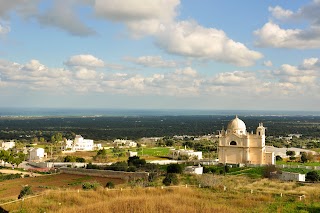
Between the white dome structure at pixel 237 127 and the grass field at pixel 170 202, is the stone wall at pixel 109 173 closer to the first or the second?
the grass field at pixel 170 202

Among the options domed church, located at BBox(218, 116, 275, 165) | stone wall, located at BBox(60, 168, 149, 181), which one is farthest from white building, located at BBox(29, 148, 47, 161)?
domed church, located at BBox(218, 116, 275, 165)

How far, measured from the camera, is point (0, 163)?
54.2m

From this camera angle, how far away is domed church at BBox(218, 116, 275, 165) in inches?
1775

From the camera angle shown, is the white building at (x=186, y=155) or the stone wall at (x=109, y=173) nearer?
the stone wall at (x=109, y=173)

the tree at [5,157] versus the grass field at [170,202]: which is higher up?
the grass field at [170,202]

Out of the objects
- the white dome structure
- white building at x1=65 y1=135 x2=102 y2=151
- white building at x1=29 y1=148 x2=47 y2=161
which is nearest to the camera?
the white dome structure

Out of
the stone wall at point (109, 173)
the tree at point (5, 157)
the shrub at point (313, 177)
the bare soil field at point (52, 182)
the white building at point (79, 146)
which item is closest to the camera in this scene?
the bare soil field at point (52, 182)

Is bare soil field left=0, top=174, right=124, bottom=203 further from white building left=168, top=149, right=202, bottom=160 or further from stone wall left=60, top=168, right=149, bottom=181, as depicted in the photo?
white building left=168, top=149, right=202, bottom=160

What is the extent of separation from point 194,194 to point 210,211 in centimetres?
540

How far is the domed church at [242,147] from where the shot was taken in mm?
45094

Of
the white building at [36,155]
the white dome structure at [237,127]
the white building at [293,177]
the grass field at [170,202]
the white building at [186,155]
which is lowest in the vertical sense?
the white building at [36,155]

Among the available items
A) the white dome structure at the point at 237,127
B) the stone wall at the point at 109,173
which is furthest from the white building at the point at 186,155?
the stone wall at the point at 109,173

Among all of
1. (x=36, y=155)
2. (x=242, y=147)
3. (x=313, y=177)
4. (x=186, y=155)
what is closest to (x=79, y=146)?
(x=36, y=155)

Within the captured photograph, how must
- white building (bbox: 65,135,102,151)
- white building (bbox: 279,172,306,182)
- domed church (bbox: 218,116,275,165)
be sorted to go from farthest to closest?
white building (bbox: 65,135,102,151) → domed church (bbox: 218,116,275,165) → white building (bbox: 279,172,306,182)
